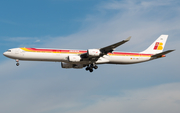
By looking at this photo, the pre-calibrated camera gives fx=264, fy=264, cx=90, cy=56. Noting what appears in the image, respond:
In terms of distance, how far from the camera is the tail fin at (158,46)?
5400 cm

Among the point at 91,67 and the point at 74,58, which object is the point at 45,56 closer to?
the point at 74,58

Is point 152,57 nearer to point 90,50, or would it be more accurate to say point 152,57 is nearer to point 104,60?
point 104,60

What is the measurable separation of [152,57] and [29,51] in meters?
23.9

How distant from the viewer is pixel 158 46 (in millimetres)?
55656

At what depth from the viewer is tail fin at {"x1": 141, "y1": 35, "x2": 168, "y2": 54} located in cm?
5400

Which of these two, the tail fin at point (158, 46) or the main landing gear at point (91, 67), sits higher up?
the tail fin at point (158, 46)

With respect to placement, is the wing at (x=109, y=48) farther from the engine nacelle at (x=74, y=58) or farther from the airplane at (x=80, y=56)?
the engine nacelle at (x=74, y=58)

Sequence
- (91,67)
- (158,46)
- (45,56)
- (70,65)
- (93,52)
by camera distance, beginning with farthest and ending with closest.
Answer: (158,46) < (70,65) < (91,67) < (93,52) < (45,56)

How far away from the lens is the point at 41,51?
45312 mm

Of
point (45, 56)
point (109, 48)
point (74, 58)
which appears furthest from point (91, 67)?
point (45, 56)

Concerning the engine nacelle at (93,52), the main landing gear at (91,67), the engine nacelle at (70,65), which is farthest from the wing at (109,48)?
the engine nacelle at (70,65)

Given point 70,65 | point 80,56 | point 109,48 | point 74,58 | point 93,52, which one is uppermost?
point 109,48

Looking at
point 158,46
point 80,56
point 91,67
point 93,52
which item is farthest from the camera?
point 158,46

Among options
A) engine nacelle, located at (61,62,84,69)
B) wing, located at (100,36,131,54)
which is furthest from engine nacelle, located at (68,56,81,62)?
engine nacelle, located at (61,62,84,69)
